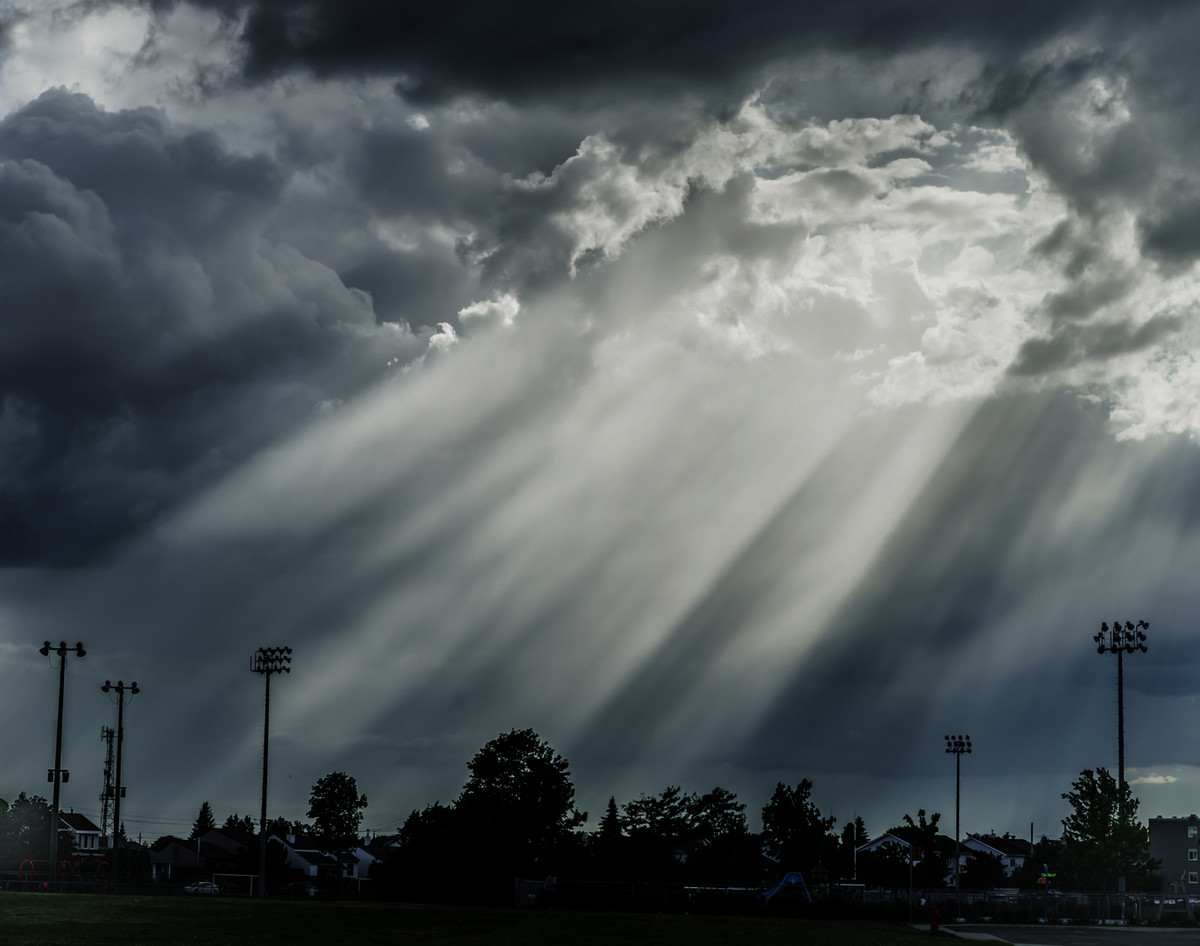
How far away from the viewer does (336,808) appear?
161 m

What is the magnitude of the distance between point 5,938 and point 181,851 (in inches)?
5247

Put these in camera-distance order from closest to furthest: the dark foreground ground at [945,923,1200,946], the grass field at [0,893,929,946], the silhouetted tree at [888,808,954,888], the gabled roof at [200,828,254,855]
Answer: the grass field at [0,893,929,946], the dark foreground ground at [945,923,1200,946], the silhouetted tree at [888,808,954,888], the gabled roof at [200,828,254,855]

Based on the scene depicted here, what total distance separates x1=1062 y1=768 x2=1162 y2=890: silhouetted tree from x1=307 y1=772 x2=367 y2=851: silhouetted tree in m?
94.1

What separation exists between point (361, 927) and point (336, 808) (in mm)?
118994

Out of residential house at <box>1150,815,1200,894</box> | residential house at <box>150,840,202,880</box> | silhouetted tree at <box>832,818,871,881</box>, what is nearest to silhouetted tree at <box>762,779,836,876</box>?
silhouetted tree at <box>832,818,871,881</box>

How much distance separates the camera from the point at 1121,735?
8038cm

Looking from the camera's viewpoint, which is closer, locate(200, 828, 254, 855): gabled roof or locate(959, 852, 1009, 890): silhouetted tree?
locate(959, 852, 1009, 890): silhouetted tree

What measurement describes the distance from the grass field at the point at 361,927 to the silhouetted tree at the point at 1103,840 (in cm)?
3785

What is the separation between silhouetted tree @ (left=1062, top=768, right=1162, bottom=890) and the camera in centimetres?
9406

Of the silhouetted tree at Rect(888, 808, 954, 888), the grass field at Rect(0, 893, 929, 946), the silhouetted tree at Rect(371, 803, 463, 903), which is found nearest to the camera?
the grass field at Rect(0, 893, 929, 946)

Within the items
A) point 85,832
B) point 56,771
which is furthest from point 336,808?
point 56,771

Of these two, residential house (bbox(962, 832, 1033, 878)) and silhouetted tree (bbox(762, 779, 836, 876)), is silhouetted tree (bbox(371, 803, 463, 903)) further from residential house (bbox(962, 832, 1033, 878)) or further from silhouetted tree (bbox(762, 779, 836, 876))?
residential house (bbox(962, 832, 1033, 878))

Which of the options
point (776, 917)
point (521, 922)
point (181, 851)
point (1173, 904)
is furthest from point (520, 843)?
point (181, 851)

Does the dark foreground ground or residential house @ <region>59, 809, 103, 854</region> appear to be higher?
the dark foreground ground
